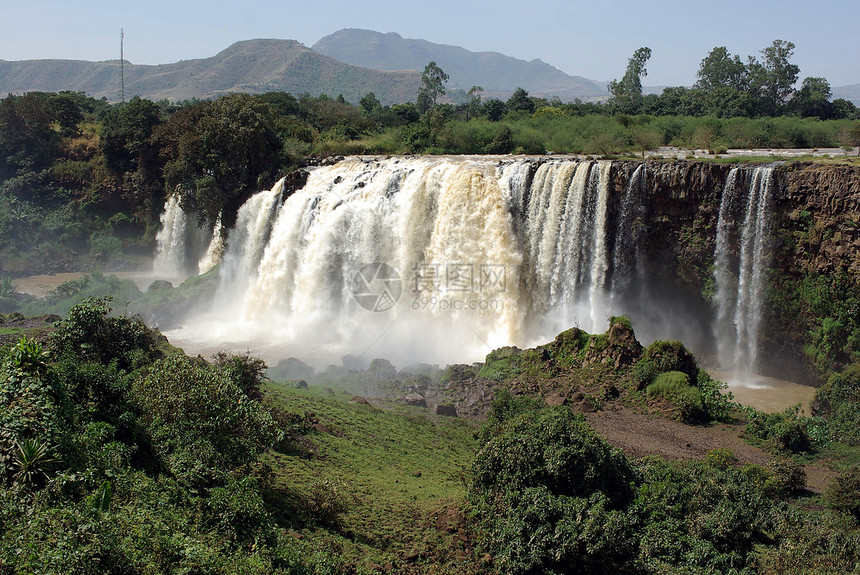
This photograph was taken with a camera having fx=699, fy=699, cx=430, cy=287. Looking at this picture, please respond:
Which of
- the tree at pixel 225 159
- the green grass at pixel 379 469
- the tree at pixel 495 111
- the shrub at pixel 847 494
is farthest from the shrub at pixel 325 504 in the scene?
the tree at pixel 495 111

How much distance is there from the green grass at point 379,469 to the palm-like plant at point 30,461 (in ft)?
12.4

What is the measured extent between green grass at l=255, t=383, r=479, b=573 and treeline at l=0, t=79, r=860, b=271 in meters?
18.9

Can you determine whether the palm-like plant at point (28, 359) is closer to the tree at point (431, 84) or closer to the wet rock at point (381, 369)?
the wet rock at point (381, 369)

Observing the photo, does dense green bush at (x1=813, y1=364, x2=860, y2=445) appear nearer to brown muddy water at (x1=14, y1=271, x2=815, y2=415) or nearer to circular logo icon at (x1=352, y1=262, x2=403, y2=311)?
brown muddy water at (x1=14, y1=271, x2=815, y2=415)

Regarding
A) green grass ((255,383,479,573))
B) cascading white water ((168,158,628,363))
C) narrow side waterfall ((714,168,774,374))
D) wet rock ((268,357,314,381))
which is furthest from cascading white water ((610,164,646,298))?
wet rock ((268,357,314,381))

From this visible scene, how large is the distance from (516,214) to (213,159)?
59.1 ft

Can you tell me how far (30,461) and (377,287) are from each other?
1875 cm

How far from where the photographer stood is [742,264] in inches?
872

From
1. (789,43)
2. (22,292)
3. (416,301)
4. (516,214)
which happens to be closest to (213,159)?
(22,292)

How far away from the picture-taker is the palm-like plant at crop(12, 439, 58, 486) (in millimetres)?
8570

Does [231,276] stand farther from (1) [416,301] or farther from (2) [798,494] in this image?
(2) [798,494]

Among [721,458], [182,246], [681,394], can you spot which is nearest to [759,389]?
[681,394]

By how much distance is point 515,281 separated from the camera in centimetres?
2461

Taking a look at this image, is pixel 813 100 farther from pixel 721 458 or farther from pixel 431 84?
pixel 431 84
